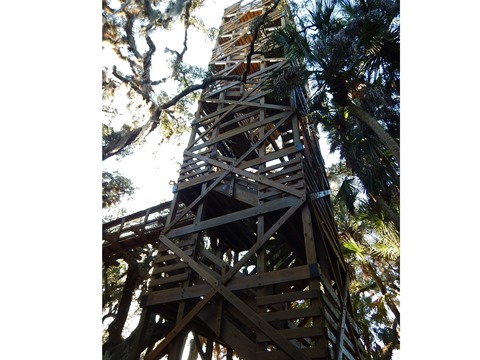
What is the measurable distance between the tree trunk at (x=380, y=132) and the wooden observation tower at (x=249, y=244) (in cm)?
165

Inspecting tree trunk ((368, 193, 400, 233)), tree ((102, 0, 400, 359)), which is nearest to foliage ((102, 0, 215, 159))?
tree ((102, 0, 400, 359))

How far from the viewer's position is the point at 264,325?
5.51 m

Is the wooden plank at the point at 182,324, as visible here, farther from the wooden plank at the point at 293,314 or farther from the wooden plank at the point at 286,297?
the wooden plank at the point at 293,314

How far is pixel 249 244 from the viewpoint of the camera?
30.9 feet

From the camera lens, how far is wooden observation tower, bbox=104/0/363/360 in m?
5.63

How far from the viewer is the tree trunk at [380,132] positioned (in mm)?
5146

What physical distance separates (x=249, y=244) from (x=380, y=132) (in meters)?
4.93

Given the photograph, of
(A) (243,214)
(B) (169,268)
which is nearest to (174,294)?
(B) (169,268)

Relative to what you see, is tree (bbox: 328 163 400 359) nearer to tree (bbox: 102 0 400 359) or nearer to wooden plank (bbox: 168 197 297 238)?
tree (bbox: 102 0 400 359)

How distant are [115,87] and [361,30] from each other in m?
8.88

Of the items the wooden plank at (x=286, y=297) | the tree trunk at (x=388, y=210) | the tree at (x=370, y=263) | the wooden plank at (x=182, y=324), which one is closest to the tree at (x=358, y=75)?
the tree trunk at (x=388, y=210)

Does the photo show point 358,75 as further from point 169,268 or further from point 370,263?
point 370,263
